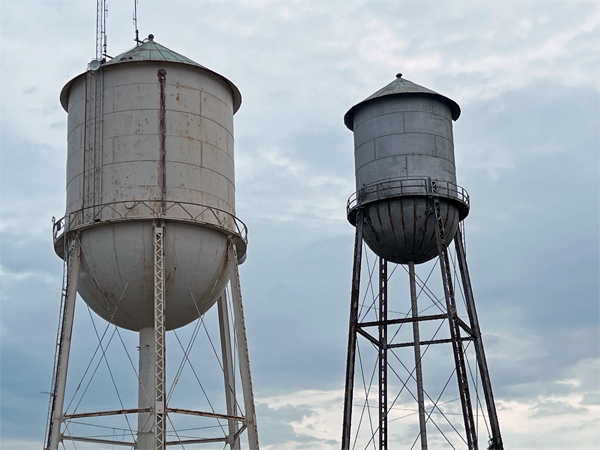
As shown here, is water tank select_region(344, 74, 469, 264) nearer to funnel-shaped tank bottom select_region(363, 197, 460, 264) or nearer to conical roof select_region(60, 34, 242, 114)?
funnel-shaped tank bottom select_region(363, 197, 460, 264)

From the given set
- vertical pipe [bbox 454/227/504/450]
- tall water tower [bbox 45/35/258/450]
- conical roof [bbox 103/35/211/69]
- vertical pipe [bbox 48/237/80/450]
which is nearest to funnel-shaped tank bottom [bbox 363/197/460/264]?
vertical pipe [bbox 454/227/504/450]

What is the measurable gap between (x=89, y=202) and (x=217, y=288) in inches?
169

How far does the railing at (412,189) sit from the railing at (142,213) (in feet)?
22.4

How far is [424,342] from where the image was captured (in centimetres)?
3447

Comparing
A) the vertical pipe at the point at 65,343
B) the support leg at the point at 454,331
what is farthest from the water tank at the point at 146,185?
the support leg at the point at 454,331

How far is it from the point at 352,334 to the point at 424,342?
2.69 metres

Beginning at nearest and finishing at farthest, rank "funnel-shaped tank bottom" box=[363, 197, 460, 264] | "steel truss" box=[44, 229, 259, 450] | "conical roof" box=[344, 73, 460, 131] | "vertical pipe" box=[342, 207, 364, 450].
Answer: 1. "steel truss" box=[44, 229, 259, 450]
2. "vertical pipe" box=[342, 207, 364, 450]
3. "funnel-shaped tank bottom" box=[363, 197, 460, 264]
4. "conical roof" box=[344, 73, 460, 131]

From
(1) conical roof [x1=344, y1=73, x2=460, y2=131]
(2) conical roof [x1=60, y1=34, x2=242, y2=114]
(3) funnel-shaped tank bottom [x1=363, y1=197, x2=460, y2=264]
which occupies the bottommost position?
(3) funnel-shaped tank bottom [x1=363, y1=197, x2=460, y2=264]

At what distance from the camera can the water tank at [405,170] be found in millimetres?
33375

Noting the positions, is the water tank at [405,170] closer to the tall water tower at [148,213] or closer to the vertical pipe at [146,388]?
the tall water tower at [148,213]

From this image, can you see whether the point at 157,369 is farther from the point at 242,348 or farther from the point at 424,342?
the point at 424,342

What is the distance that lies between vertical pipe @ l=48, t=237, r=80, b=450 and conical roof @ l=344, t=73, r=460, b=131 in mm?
11599

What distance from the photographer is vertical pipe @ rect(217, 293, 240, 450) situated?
1194 inches

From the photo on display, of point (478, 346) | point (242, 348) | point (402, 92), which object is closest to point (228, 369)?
point (242, 348)
